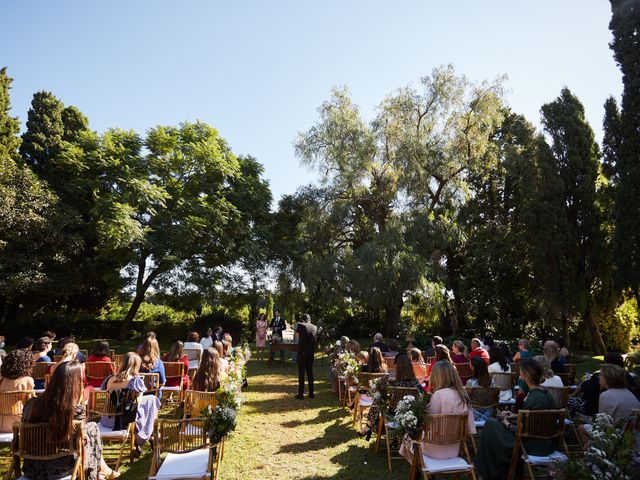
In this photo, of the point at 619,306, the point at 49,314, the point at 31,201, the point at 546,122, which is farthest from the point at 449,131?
the point at 49,314

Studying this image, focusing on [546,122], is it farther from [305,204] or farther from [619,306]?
[305,204]

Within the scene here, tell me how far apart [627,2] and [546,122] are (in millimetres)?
4620

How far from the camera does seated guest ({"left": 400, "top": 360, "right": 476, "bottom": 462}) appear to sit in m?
4.21

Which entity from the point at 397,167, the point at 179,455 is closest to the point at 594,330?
the point at 397,167

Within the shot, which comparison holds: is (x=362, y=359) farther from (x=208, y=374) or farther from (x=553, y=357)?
(x=208, y=374)

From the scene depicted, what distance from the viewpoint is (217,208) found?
67.0 feet

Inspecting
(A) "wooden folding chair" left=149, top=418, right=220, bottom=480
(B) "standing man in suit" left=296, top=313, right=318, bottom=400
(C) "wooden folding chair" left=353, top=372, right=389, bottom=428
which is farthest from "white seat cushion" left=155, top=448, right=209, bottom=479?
(B) "standing man in suit" left=296, top=313, right=318, bottom=400

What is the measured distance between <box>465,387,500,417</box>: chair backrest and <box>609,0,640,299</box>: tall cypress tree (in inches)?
460

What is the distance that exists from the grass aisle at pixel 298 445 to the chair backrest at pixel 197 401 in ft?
2.70

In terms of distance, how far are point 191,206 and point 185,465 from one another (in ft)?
56.0

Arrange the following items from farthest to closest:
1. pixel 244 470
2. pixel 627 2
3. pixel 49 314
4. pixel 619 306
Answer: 1. pixel 49 314
2. pixel 619 306
3. pixel 627 2
4. pixel 244 470

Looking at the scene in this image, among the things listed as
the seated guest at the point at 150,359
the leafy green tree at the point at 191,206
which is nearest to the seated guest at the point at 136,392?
the seated guest at the point at 150,359

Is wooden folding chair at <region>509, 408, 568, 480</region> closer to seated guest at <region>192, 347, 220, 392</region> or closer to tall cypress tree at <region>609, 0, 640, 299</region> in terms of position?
seated guest at <region>192, 347, 220, 392</region>

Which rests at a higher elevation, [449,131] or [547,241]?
[449,131]
